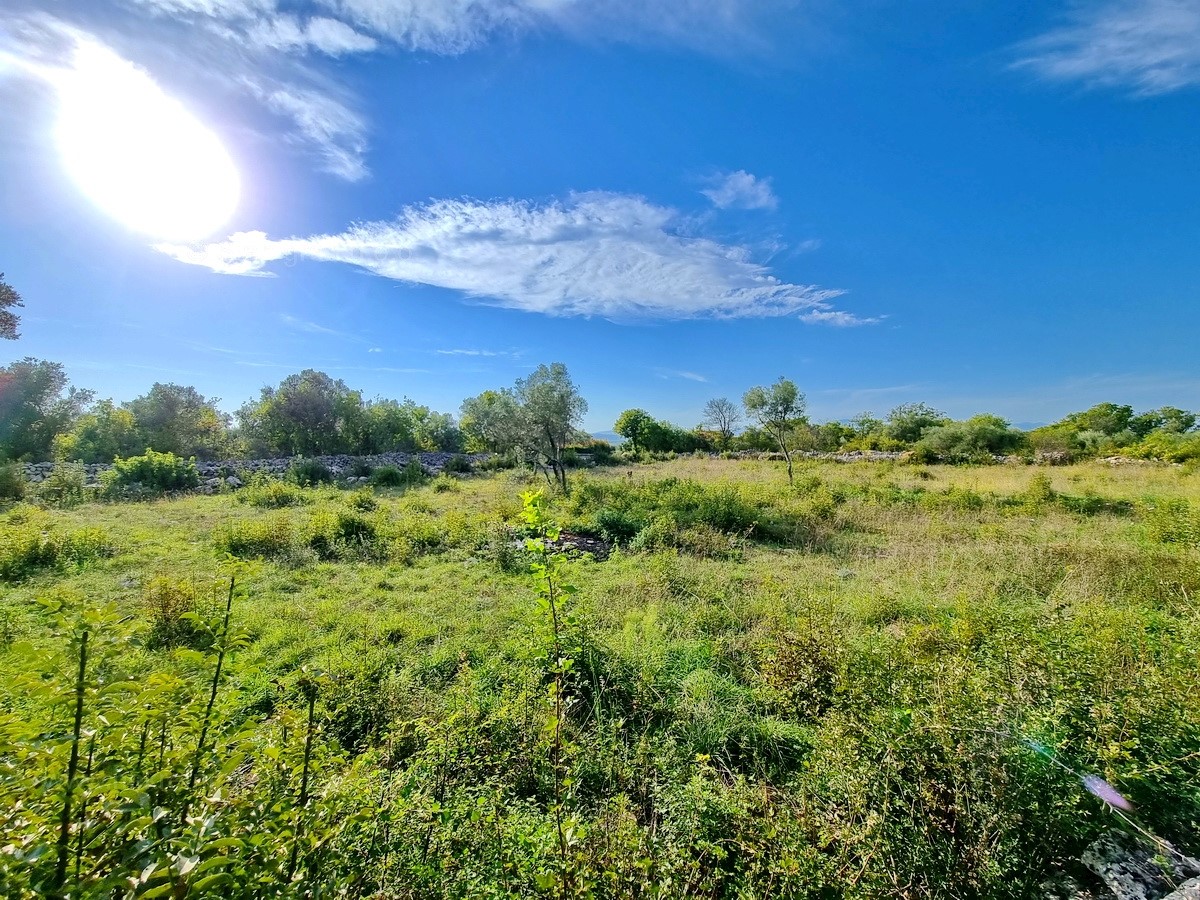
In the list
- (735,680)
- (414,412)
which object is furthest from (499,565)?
(414,412)

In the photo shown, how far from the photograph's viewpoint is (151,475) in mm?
18672

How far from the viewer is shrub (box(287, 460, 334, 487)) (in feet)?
68.1

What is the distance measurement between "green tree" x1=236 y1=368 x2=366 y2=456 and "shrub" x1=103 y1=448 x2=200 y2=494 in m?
13.4

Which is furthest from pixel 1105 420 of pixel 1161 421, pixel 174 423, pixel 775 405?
pixel 174 423

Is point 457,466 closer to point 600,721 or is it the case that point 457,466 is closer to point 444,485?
point 444,485

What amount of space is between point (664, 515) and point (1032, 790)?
8.78 m

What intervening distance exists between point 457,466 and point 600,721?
25.5m

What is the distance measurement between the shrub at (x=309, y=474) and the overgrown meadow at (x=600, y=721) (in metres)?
12.1

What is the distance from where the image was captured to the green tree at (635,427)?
43625 millimetres

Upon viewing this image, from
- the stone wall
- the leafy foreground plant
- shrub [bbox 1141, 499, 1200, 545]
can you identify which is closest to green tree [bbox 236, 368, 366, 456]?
the stone wall

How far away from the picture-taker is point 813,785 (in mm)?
2814

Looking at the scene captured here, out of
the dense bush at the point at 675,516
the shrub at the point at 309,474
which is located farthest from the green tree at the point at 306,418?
the dense bush at the point at 675,516

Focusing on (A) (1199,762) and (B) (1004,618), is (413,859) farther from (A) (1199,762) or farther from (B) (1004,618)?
(B) (1004,618)

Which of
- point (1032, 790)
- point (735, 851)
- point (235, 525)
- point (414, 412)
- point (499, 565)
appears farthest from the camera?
point (414, 412)
